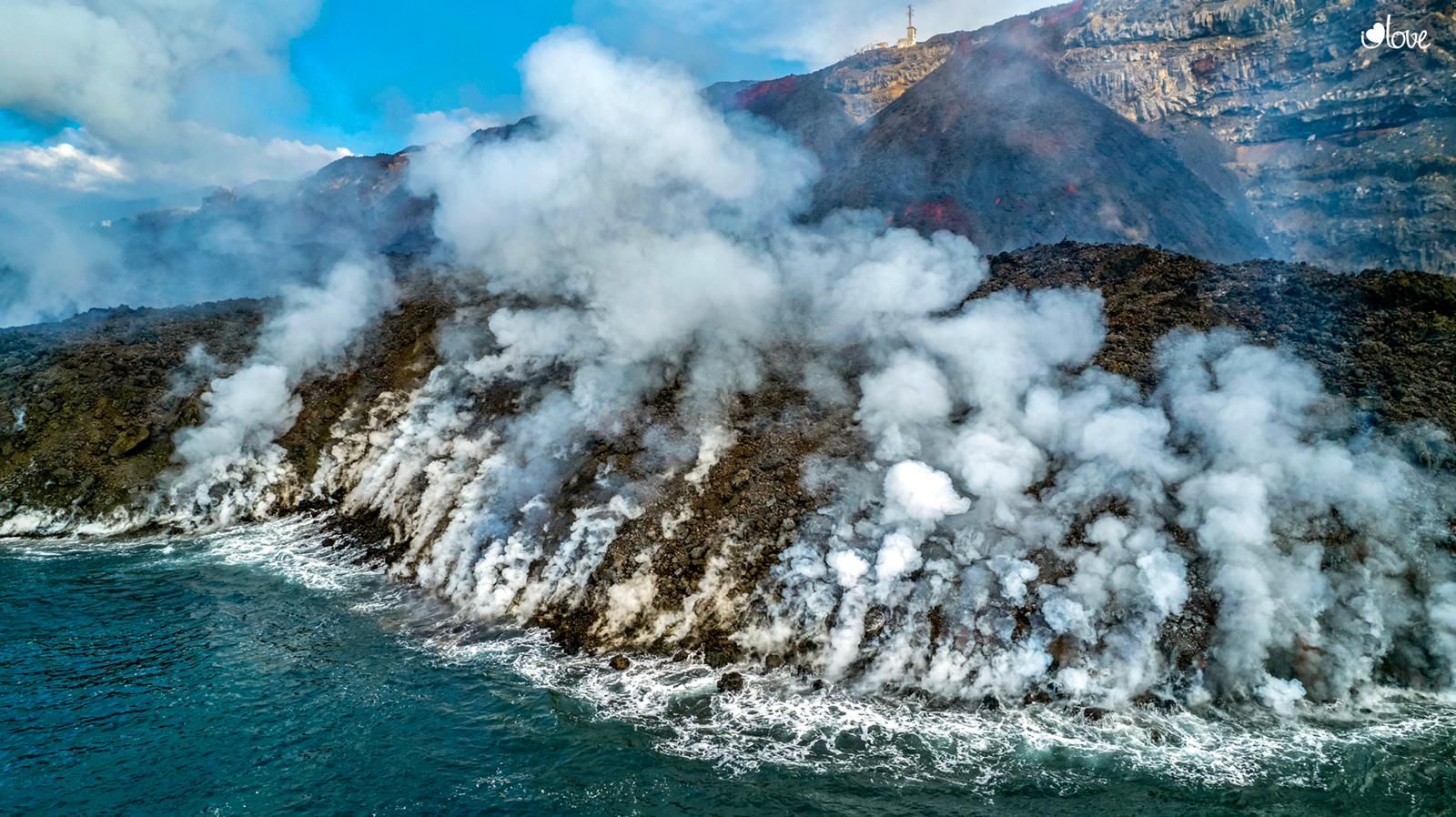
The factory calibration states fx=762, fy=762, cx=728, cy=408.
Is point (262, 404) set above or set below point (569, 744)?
above

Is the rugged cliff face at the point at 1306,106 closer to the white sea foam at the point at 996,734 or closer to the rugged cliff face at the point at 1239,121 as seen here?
the rugged cliff face at the point at 1239,121

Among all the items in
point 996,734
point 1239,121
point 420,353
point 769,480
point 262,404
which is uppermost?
point 1239,121

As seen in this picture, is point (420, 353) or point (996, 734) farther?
point (420, 353)

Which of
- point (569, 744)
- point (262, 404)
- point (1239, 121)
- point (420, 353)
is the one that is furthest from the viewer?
point (1239, 121)

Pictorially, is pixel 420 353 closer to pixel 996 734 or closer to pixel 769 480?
pixel 769 480

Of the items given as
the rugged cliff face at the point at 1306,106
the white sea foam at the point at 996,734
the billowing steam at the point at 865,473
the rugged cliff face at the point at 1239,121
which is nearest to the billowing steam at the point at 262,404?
the billowing steam at the point at 865,473

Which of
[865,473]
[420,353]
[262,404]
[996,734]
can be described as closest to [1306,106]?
[865,473]
